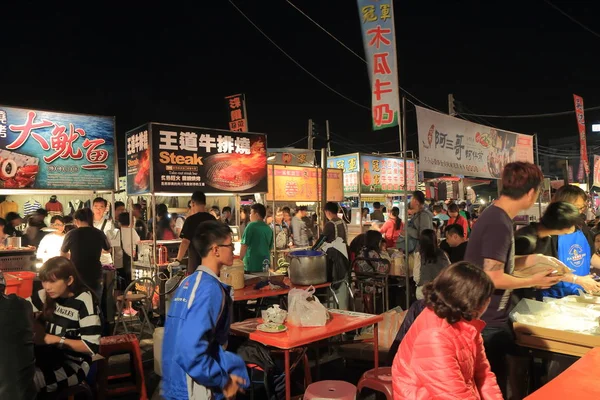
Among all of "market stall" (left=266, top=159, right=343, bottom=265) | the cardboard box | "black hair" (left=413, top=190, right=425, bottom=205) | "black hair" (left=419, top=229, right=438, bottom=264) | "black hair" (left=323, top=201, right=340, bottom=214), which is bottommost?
the cardboard box

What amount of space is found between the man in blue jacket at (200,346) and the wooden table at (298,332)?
2.49ft

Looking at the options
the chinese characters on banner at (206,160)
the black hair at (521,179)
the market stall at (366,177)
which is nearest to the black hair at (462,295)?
the black hair at (521,179)

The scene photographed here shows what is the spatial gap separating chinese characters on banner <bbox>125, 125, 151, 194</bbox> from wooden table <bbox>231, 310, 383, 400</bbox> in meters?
4.28

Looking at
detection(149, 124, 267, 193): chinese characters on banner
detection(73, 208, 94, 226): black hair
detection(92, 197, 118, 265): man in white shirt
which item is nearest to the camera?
detection(73, 208, 94, 226): black hair

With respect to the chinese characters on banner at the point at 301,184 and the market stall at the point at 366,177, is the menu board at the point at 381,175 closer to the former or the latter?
the market stall at the point at 366,177

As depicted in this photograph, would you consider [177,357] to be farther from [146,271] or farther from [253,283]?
[146,271]

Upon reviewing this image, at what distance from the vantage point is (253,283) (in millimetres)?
5805

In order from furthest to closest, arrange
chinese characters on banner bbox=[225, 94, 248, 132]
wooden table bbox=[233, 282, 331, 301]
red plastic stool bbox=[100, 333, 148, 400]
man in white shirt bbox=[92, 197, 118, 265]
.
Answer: chinese characters on banner bbox=[225, 94, 248, 132] < man in white shirt bbox=[92, 197, 118, 265] < wooden table bbox=[233, 282, 331, 301] < red plastic stool bbox=[100, 333, 148, 400]

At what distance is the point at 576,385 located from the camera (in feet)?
7.18

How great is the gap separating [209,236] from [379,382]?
67.4 inches

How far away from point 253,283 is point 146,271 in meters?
2.93

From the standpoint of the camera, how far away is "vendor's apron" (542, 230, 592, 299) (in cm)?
394

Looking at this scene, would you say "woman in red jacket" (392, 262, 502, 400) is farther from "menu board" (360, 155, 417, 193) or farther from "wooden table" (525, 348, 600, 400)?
"menu board" (360, 155, 417, 193)

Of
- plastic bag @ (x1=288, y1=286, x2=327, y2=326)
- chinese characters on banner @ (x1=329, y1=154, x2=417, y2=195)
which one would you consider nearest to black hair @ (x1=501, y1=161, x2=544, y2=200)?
plastic bag @ (x1=288, y1=286, x2=327, y2=326)
